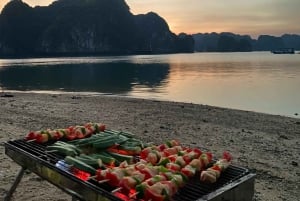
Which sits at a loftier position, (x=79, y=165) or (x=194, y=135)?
(x=79, y=165)

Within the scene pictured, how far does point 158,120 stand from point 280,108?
18.1 meters

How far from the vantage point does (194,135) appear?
13547 millimetres

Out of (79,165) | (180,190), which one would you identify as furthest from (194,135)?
(180,190)

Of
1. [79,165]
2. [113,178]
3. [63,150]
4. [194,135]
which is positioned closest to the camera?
Answer: [113,178]

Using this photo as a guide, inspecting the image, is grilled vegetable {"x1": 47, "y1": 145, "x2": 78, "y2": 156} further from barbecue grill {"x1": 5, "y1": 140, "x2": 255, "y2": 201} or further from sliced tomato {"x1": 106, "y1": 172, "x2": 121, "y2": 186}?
sliced tomato {"x1": 106, "y1": 172, "x2": 121, "y2": 186}

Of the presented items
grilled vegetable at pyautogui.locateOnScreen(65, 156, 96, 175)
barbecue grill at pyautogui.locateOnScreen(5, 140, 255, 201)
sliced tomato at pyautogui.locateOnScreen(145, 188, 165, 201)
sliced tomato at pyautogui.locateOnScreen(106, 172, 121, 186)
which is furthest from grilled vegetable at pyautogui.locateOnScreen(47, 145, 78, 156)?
sliced tomato at pyautogui.locateOnScreen(145, 188, 165, 201)

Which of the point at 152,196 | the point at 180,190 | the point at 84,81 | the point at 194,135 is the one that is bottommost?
the point at 84,81

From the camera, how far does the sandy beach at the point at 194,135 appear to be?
7664 millimetres

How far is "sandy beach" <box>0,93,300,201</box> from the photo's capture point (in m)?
7.66

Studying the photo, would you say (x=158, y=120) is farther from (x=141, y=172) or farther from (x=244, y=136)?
(x=141, y=172)

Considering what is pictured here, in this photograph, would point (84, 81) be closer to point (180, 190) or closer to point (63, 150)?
point (63, 150)

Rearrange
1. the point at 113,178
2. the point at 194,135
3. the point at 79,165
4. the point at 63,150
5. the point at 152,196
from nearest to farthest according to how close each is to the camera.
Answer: the point at 152,196 < the point at 113,178 < the point at 79,165 < the point at 63,150 < the point at 194,135

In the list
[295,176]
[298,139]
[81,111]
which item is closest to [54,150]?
[295,176]

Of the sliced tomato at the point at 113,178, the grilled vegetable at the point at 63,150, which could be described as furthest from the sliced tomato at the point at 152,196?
the grilled vegetable at the point at 63,150
